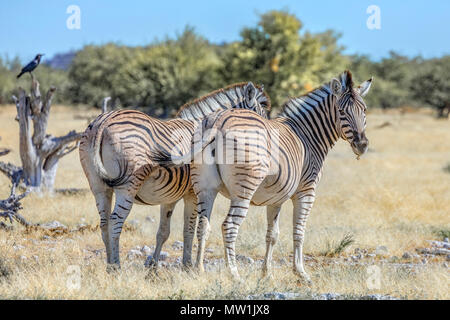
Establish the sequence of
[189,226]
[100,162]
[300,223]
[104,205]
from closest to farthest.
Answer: [100,162], [104,205], [300,223], [189,226]

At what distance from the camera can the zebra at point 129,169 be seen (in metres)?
6.48

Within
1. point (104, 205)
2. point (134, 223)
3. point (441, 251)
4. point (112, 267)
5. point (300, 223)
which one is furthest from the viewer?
point (134, 223)

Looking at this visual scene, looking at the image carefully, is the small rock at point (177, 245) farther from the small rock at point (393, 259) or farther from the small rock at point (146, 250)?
the small rock at point (393, 259)

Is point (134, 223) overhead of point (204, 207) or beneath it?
beneath

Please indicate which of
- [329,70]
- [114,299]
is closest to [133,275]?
[114,299]

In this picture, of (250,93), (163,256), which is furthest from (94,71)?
(250,93)

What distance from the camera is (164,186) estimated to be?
270 inches

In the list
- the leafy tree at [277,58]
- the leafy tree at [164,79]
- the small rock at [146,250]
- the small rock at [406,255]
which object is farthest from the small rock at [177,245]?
the leafy tree at [164,79]

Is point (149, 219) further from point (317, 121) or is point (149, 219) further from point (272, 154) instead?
point (272, 154)

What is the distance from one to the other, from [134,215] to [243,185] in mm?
5709

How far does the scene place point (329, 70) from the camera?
3250cm

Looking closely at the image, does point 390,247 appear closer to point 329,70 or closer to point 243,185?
point 243,185

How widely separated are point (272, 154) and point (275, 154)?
6 cm
